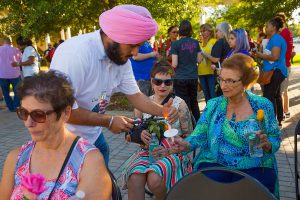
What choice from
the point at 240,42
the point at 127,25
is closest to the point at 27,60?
the point at 240,42

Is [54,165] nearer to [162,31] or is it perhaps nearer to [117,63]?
[117,63]

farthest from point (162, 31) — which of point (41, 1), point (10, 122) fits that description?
point (10, 122)

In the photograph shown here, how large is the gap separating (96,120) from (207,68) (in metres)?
4.45

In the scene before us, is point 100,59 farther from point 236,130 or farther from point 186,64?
point 186,64

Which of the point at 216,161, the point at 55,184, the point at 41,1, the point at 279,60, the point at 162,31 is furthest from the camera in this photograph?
the point at 162,31

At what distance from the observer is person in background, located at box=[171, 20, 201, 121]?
5.79 metres

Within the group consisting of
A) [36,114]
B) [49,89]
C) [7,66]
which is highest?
[49,89]

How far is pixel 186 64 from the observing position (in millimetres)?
5820

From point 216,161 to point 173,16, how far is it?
6851 mm

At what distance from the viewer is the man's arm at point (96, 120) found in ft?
7.02

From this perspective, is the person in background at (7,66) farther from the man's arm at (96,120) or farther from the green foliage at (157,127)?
the man's arm at (96,120)

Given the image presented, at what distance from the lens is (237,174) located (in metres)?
1.68

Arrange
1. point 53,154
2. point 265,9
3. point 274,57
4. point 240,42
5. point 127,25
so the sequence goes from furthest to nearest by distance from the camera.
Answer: point 265,9 → point 274,57 → point 240,42 → point 127,25 → point 53,154

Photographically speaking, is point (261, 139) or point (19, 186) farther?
point (261, 139)
